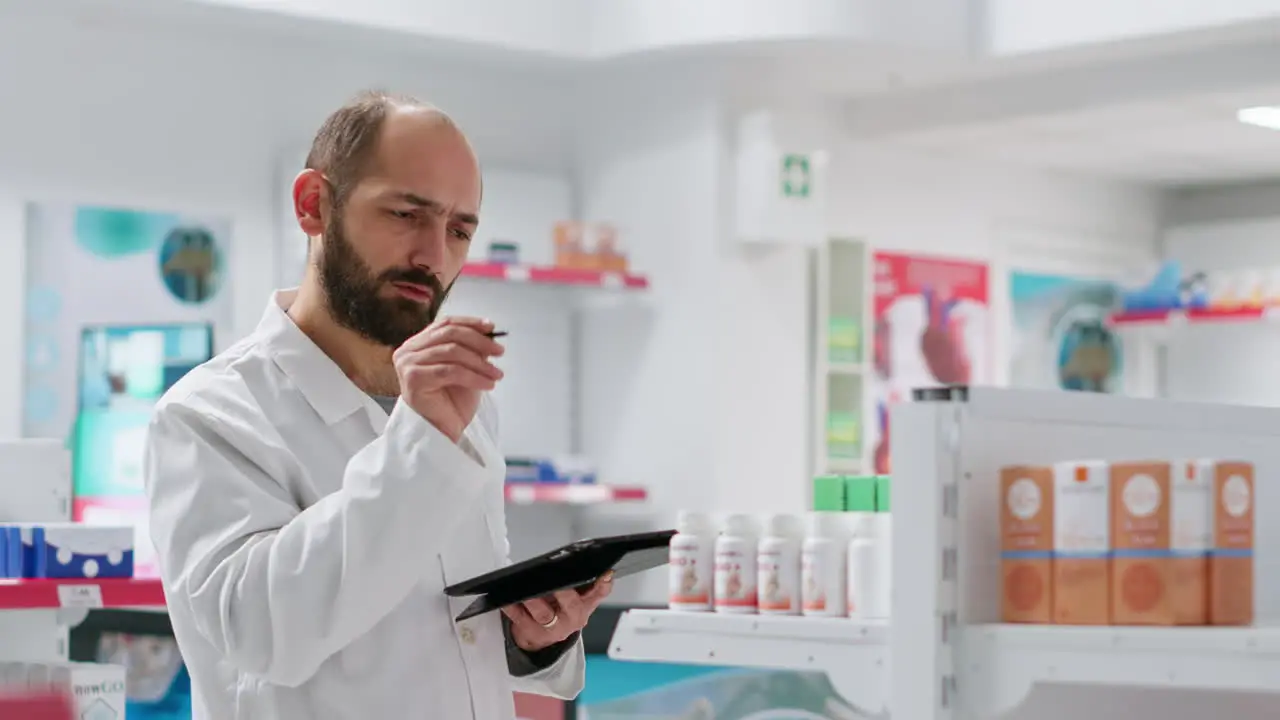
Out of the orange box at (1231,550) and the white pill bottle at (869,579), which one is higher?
the orange box at (1231,550)

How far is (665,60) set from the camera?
7672mm

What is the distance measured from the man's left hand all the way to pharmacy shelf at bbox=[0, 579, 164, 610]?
1957 mm

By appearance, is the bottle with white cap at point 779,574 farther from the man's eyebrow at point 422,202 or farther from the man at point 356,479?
the man's eyebrow at point 422,202

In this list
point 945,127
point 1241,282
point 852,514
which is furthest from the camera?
point 1241,282

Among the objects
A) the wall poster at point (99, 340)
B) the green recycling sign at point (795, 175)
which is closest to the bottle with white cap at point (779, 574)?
the wall poster at point (99, 340)

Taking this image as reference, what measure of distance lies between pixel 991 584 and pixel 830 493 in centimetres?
Answer: 99

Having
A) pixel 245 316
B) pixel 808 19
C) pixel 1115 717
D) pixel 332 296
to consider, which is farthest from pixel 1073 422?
pixel 245 316

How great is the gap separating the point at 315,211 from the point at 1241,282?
7.55 metres

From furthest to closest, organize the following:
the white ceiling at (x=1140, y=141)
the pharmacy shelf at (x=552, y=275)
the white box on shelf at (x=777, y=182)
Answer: the white ceiling at (x=1140, y=141) → the white box on shelf at (x=777, y=182) → the pharmacy shelf at (x=552, y=275)

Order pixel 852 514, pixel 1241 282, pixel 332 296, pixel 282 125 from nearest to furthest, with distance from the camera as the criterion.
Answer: pixel 332 296 → pixel 852 514 → pixel 282 125 → pixel 1241 282

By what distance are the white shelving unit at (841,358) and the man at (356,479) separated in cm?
572

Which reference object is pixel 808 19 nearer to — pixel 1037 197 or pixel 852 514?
pixel 1037 197

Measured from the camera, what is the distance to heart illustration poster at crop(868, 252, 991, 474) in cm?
847

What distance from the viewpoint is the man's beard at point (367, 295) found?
2.11 m
